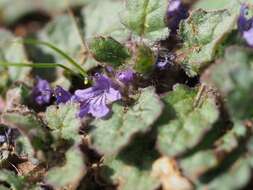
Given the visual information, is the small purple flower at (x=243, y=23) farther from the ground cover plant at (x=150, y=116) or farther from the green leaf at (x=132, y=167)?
the green leaf at (x=132, y=167)

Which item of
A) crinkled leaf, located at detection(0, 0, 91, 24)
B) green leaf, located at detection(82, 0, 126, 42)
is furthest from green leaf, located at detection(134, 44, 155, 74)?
crinkled leaf, located at detection(0, 0, 91, 24)

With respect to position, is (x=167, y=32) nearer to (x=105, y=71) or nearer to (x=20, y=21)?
(x=105, y=71)

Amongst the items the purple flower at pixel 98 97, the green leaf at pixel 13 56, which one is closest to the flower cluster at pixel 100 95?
the purple flower at pixel 98 97

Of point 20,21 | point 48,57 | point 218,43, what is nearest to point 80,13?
point 48,57

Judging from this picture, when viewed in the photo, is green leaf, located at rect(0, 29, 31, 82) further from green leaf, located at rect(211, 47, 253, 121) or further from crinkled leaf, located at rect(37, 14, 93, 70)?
green leaf, located at rect(211, 47, 253, 121)

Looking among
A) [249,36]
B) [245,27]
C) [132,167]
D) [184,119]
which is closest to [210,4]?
[245,27]

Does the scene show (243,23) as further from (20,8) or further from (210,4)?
(20,8)

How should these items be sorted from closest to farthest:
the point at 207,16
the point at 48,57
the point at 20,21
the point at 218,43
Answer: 1. the point at 218,43
2. the point at 207,16
3. the point at 48,57
4. the point at 20,21
